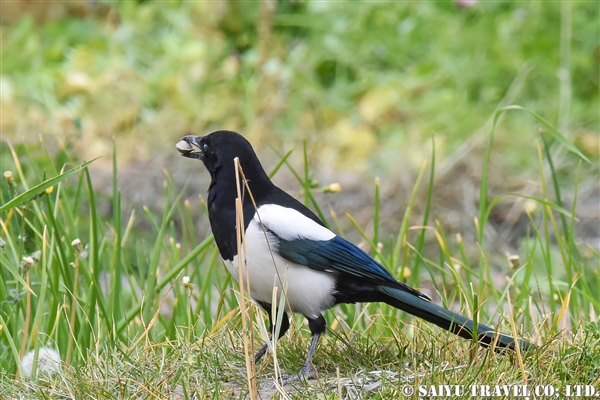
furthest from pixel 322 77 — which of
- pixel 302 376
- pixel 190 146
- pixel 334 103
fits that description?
pixel 302 376

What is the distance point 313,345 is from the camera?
7.50 ft

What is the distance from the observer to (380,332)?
8.95 feet

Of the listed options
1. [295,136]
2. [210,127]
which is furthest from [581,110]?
[210,127]

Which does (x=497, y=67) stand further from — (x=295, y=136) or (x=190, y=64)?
(x=190, y=64)

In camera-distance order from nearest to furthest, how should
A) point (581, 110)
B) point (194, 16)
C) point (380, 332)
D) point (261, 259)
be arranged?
point (261, 259) → point (380, 332) → point (581, 110) → point (194, 16)

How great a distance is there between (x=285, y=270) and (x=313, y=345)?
219 millimetres

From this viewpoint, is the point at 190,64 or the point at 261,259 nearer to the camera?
the point at 261,259

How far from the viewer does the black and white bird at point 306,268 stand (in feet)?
7.70

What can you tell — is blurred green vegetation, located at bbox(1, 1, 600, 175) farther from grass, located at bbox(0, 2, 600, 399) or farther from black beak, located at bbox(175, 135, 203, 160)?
black beak, located at bbox(175, 135, 203, 160)

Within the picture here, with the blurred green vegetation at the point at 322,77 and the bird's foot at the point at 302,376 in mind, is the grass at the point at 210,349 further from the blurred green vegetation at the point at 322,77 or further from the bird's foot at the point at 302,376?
the blurred green vegetation at the point at 322,77

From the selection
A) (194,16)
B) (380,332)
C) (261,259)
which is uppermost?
(194,16)

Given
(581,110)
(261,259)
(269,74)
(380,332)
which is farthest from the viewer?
(269,74)

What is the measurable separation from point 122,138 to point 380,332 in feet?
10.6

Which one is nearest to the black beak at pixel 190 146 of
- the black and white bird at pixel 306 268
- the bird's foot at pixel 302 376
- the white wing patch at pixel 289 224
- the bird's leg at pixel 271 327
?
the black and white bird at pixel 306 268
